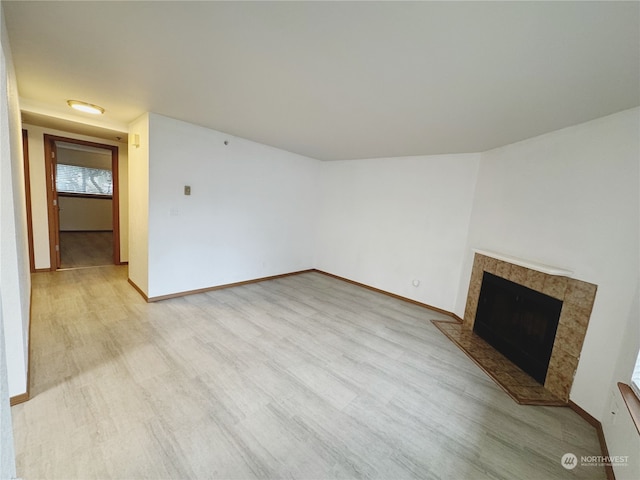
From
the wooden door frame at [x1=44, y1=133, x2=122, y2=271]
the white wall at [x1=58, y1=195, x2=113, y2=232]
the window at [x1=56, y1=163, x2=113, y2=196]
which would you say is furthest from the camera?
the white wall at [x1=58, y1=195, x2=113, y2=232]

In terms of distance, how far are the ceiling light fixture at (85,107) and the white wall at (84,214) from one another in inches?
253

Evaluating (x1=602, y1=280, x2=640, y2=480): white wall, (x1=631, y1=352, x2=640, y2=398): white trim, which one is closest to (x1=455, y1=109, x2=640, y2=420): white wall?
(x1=602, y1=280, x2=640, y2=480): white wall

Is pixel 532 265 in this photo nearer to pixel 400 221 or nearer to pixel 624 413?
pixel 624 413

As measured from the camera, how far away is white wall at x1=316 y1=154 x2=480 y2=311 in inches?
148

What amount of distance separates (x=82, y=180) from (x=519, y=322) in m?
11.1

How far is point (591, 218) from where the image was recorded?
6.88ft

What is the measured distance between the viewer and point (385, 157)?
441 centimetres

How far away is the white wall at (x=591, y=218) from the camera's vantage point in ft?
6.16

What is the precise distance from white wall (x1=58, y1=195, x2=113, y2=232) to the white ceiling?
21.1ft

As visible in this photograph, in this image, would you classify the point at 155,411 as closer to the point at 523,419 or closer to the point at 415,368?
the point at 415,368

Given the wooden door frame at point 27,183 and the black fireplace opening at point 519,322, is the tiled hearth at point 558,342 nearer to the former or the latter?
the black fireplace opening at point 519,322

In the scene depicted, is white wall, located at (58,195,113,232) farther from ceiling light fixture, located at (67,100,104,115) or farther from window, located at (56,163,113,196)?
ceiling light fixture, located at (67,100,104,115)

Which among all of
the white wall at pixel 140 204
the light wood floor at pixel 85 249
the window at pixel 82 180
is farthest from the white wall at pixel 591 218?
the window at pixel 82 180

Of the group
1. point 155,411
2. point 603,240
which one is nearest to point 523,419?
point 603,240
